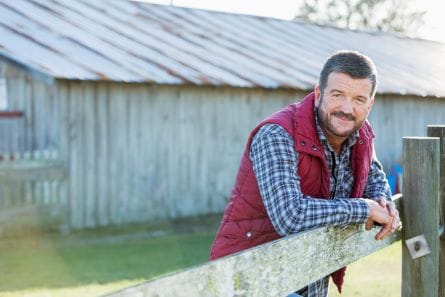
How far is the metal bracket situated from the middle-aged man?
36 cm

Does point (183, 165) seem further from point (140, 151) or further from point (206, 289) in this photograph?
point (206, 289)

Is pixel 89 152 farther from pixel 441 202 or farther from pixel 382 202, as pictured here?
pixel 382 202

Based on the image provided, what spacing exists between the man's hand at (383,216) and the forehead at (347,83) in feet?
1.44

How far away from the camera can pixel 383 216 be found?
2986 mm

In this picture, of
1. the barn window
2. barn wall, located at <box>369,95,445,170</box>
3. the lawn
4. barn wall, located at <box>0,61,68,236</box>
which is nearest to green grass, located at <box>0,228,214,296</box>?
the lawn

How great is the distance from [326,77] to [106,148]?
29.9 ft

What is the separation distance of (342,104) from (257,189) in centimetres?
48

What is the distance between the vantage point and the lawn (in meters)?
7.32

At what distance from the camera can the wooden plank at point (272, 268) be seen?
188 centimetres

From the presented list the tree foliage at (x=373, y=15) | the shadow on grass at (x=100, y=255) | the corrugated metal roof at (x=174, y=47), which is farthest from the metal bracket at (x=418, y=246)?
the tree foliage at (x=373, y=15)

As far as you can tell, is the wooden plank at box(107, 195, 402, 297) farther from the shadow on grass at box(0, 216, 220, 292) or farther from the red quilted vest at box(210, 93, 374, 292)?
the shadow on grass at box(0, 216, 220, 292)

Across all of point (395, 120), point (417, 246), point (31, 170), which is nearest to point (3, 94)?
point (31, 170)

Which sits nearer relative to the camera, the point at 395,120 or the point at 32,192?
the point at 32,192

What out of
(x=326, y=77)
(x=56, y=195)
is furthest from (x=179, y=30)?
(x=326, y=77)
